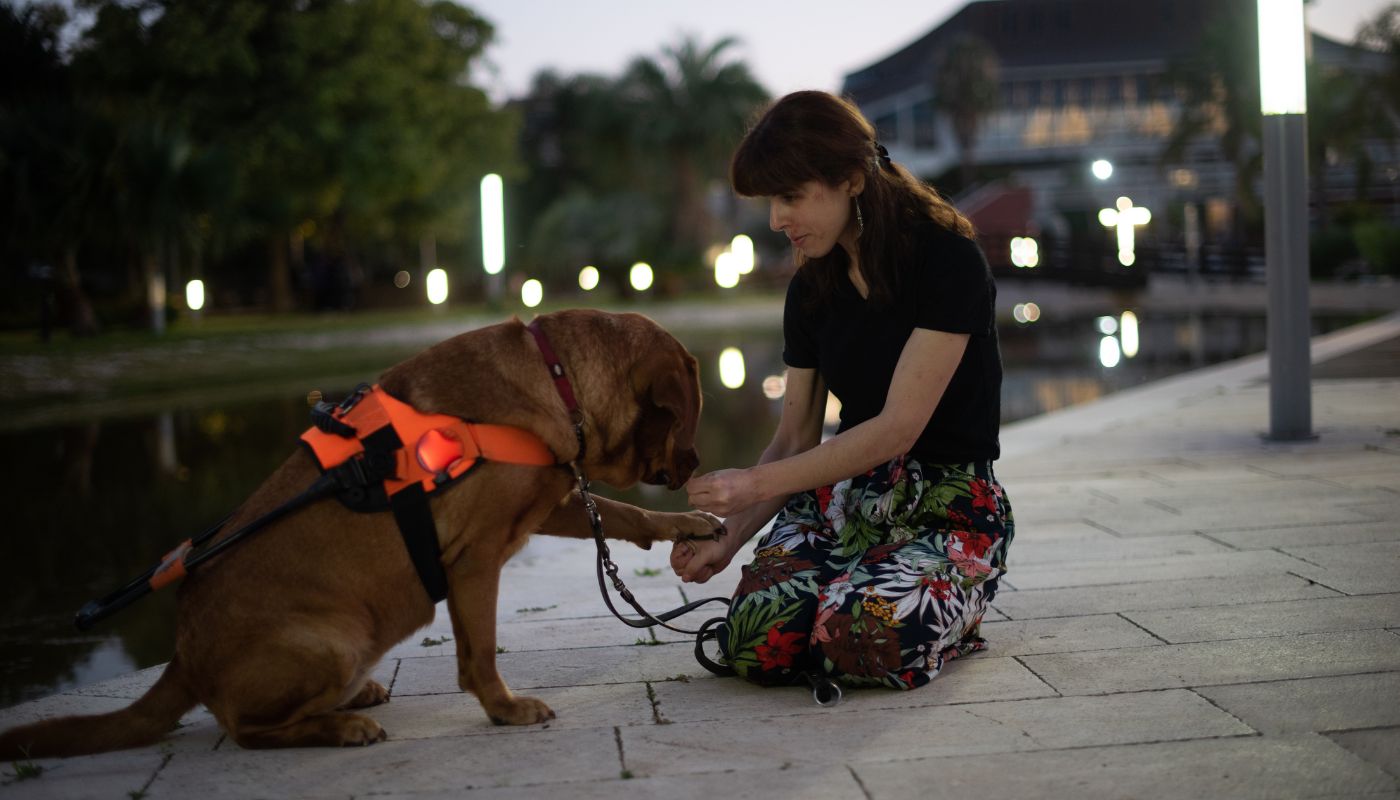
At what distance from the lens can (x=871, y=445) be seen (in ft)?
12.6

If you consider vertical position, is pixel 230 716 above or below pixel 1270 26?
→ below

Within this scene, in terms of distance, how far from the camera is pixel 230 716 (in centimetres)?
339

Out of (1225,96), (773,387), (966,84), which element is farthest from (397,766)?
(966,84)

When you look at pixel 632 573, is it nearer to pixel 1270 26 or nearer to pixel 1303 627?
pixel 1303 627

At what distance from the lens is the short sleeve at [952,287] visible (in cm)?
387

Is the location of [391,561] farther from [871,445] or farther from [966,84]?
[966,84]

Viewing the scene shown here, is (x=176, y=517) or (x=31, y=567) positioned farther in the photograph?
(x=176, y=517)

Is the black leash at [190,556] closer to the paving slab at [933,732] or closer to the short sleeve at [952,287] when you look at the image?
the paving slab at [933,732]

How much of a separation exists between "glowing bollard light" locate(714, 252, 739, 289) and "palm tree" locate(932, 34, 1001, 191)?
74.1 feet

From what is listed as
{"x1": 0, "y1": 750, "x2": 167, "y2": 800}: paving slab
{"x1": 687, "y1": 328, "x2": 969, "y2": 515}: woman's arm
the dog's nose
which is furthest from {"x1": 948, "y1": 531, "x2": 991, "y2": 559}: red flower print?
{"x1": 0, "y1": 750, "x2": 167, "y2": 800}: paving slab

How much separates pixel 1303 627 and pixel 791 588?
63.4 inches

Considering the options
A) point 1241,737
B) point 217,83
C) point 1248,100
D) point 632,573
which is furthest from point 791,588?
point 1248,100

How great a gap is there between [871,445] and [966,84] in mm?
66305

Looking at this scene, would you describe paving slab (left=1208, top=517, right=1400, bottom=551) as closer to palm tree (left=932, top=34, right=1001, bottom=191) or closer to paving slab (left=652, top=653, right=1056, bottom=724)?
paving slab (left=652, top=653, right=1056, bottom=724)
